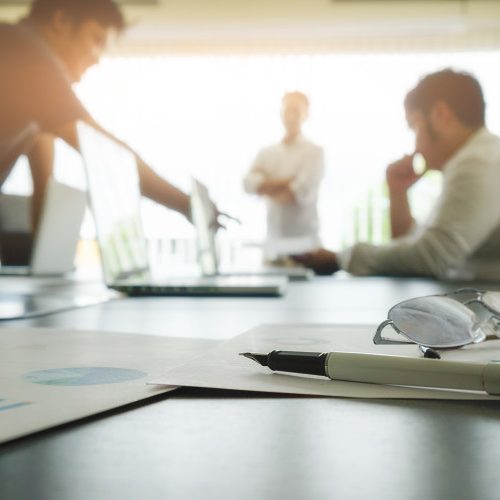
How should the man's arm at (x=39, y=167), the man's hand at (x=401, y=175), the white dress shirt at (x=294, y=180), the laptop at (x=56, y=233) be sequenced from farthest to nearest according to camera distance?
the white dress shirt at (x=294, y=180), the man's hand at (x=401, y=175), the man's arm at (x=39, y=167), the laptop at (x=56, y=233)

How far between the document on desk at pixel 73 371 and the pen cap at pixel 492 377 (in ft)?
0.45

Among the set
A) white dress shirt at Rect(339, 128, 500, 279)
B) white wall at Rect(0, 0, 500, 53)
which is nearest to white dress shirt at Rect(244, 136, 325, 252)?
white wall at Rect(0, 0, 500, 53)

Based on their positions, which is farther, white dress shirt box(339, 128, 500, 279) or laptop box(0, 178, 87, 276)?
white dress shirt box(339, 128, 500, 279)

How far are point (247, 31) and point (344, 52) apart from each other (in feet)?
2.72

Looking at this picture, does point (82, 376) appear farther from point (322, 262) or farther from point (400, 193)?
point (400, 193)

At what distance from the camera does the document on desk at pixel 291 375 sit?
32 cm

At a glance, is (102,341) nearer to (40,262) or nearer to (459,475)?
(459,475)

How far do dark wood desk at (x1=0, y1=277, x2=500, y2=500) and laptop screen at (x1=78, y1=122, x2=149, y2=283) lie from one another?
27.8 inches

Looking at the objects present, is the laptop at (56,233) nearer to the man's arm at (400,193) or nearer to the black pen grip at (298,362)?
the man's arm at (400,193)

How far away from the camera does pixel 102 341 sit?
50cm

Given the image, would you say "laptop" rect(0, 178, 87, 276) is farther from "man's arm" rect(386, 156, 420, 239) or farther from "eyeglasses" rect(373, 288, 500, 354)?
"eyeglasses" rect(373, 288, 500, 354)

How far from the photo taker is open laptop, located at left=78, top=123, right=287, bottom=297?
3.26ft

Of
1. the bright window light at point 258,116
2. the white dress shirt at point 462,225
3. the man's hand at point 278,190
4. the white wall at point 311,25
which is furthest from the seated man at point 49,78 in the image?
the bright window light at point 258,116

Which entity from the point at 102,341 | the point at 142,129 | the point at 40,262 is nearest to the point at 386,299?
the point at 102,341
